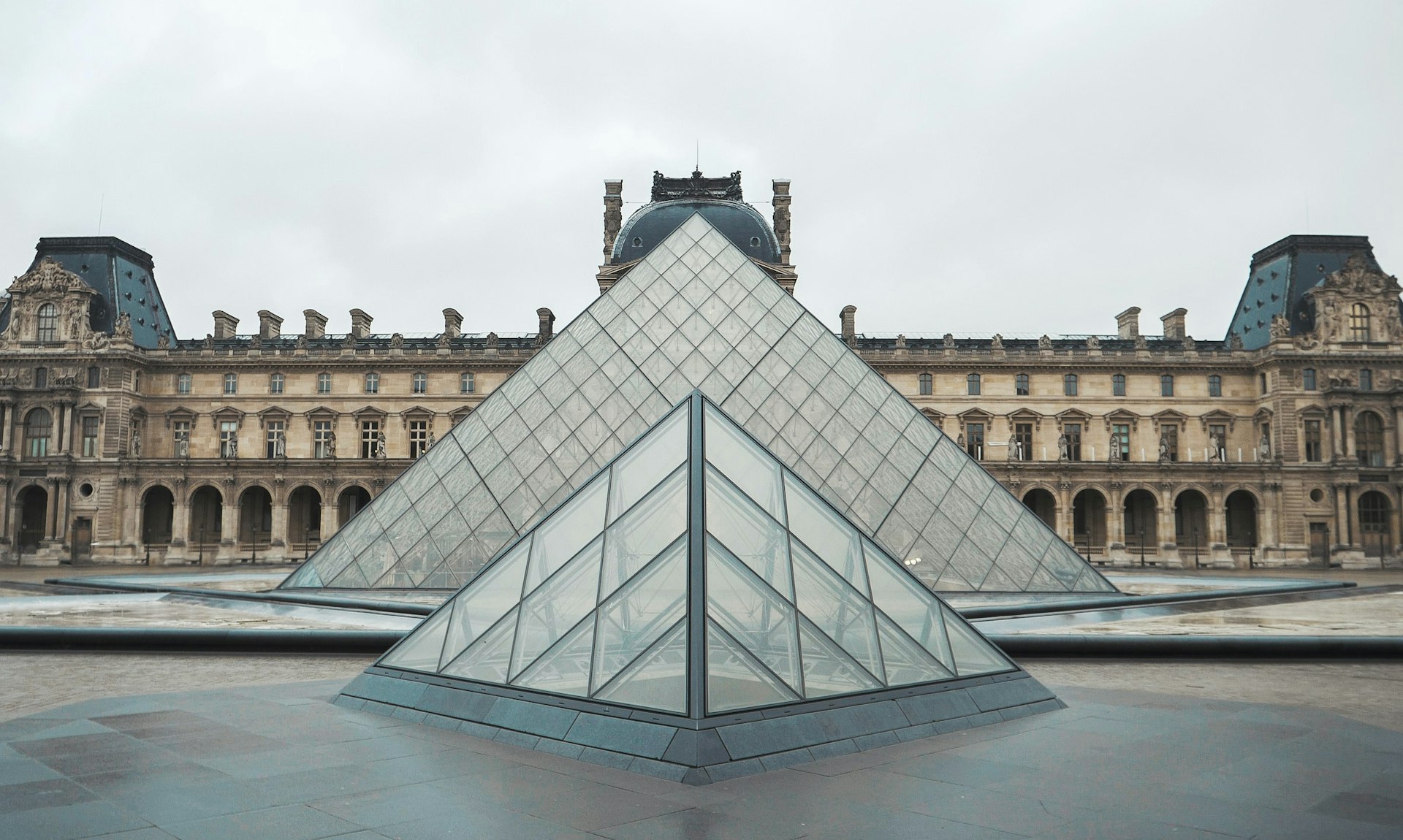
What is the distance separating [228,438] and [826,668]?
4589 centimetres

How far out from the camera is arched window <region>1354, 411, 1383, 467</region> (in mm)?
43156

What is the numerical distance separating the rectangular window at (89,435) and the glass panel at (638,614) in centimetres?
4616

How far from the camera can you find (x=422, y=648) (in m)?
7.13

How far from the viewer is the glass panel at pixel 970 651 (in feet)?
22.4

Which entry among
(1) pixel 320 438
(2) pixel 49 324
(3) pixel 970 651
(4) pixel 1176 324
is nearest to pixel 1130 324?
(4) pixel 1176 324

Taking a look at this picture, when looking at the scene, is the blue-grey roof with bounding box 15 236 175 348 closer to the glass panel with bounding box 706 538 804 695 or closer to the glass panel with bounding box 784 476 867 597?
the glass panel with bounding box 784 476 867 597

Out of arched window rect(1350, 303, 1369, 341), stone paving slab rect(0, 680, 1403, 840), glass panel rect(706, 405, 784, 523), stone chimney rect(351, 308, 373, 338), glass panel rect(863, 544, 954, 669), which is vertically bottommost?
stone paving slab rect(0, 680, 1403, 840)

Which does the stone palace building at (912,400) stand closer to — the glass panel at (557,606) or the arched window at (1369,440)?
the arched window at (1369,440)

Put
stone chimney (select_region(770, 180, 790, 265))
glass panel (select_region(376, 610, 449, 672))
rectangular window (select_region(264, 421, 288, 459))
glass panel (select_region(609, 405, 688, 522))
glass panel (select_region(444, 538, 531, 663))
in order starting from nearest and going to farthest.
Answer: glass panel (select_region(444, 538, 531, 663)) < glass panel (select_region(376, 610, 449, 672)) < glass panel (select_region(609, 405, 688, 522)) < rectangular window (select_region(264, 421, 288, 459)) < stone chimney (select_region(770, 180, 790, 265))

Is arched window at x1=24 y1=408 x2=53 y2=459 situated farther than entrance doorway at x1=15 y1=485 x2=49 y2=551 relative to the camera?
No

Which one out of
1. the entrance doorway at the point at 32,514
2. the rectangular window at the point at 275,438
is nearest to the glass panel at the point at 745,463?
the rectangular window at the point at 275,438

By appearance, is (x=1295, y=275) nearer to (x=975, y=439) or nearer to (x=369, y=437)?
(x=975, y=439)

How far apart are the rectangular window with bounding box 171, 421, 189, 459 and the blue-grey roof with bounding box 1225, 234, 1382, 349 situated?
51388 mm

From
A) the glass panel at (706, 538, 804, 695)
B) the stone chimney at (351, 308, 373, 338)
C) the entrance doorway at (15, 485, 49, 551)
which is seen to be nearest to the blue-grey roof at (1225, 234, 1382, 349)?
the stone chimney at (351, 308, 373, 338)
